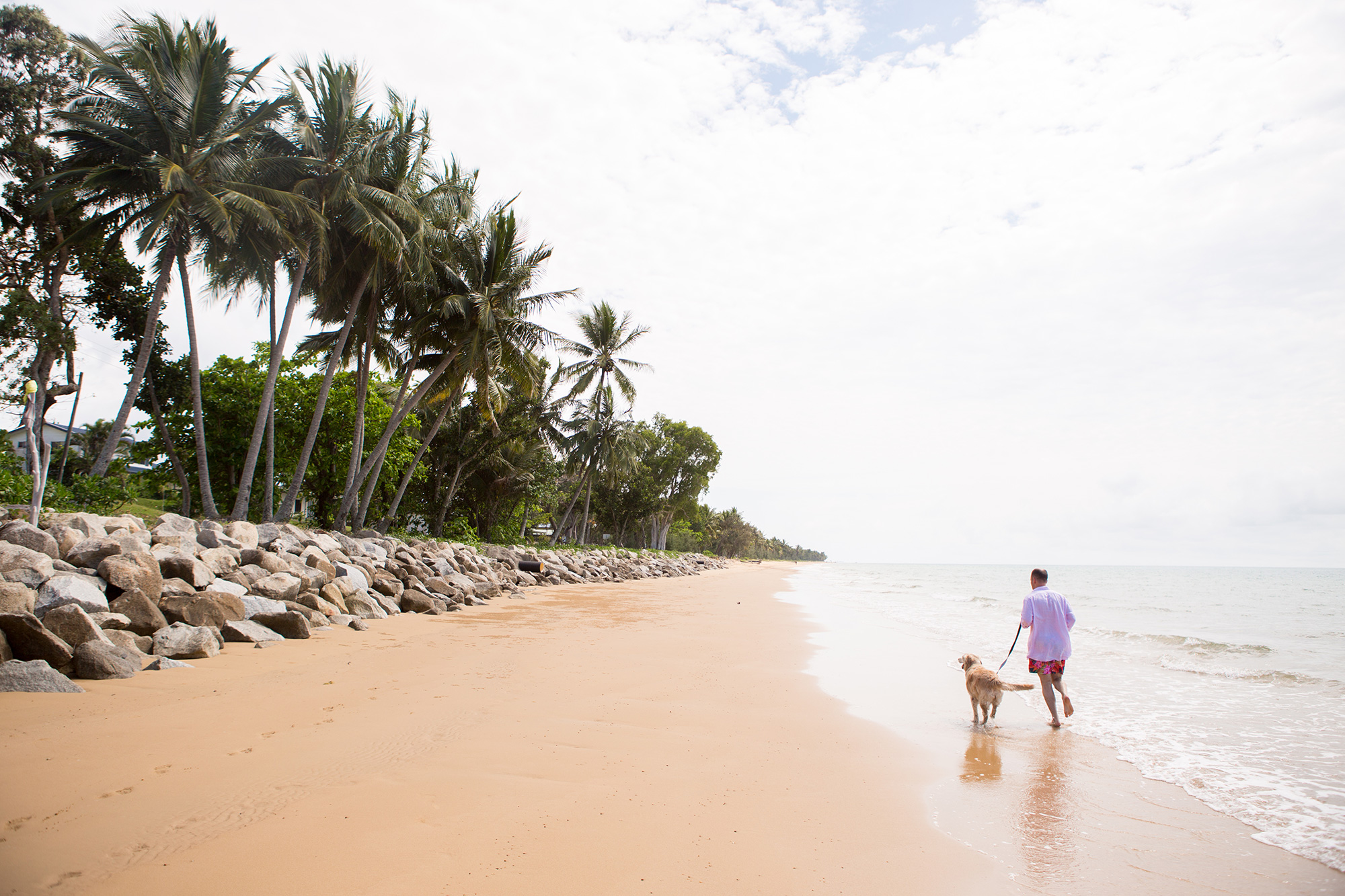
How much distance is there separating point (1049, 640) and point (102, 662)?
25.8 feet

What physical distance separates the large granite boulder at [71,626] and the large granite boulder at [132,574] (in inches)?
43.4

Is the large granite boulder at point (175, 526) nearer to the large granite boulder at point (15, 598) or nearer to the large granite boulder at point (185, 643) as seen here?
the large granite boulder at point (185, 643)

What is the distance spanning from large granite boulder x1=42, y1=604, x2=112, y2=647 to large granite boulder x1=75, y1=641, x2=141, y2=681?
0.12 m

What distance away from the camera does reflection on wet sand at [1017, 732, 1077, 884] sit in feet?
10.1

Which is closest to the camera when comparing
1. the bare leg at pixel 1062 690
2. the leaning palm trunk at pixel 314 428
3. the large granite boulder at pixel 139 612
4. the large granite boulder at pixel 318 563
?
the bare leg at pixel 1062 690

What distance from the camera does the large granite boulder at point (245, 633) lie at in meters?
6.61

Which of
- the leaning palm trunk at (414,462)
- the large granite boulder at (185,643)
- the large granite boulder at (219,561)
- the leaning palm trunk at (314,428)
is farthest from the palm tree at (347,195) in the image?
the large granite boulder at (185,643)

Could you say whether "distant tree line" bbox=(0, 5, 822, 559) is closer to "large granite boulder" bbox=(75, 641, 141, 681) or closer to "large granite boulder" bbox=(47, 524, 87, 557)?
"large granite boulder" bbox=(47, 524, 87, 557)

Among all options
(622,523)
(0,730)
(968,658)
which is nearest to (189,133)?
(0,730)

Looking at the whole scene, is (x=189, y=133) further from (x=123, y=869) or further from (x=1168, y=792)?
(x=1168, y=792)

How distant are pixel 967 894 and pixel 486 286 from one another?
1902 centimetres

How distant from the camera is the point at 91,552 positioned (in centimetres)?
688

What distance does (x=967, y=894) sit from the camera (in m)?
2.75

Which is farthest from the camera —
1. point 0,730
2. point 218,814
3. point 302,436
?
point 302,436
